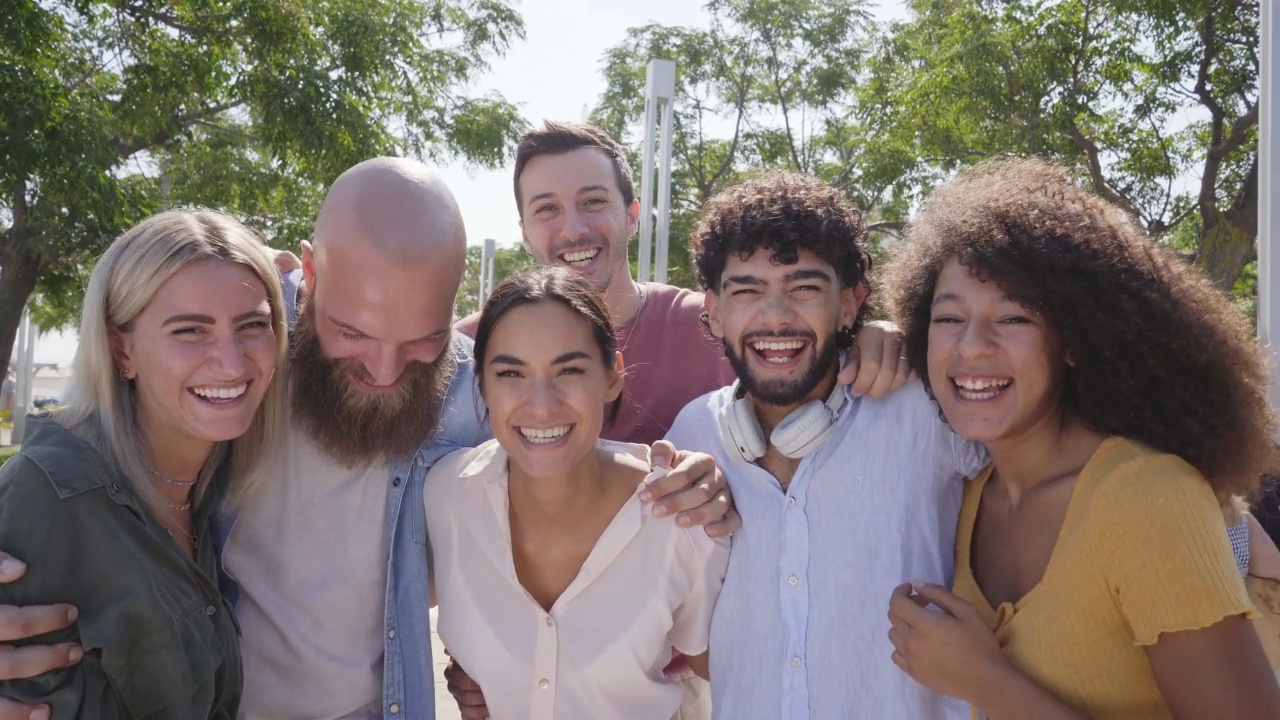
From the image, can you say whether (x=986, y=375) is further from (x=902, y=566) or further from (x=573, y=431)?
(x=573, y=431)

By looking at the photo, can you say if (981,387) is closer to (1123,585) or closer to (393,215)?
(1123,585)

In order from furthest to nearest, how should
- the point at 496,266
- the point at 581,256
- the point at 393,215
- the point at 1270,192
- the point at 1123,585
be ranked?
the point at 496,266
the point at 1270,192
the point at 581,256
the point at 393,215
the point at 1123,585

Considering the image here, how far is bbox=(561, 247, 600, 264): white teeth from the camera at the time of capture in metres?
4.16

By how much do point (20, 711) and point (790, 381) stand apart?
1961 mm

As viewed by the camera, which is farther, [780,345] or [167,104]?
[167,104]

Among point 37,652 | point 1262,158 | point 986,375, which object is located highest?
point 1262,158

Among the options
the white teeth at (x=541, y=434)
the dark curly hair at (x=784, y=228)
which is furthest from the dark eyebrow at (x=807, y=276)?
the white teeth at (x=541, y=434)

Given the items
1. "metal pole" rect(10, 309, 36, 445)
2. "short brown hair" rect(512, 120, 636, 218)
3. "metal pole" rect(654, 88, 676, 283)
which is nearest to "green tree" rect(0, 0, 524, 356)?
"metal pole" rect(654, 88, 676, 283)

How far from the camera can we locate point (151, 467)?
8.98ft

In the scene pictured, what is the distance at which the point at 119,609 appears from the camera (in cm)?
228

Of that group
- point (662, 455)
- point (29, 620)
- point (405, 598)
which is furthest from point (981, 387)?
point (29, 620)

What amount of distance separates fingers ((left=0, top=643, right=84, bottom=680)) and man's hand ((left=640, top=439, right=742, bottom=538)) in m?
1.42

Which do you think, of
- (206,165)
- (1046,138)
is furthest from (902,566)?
(206,165)

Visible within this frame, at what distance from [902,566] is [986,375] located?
54 centimetres
